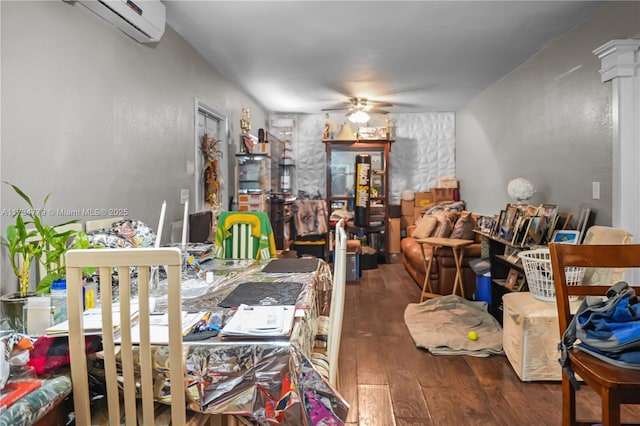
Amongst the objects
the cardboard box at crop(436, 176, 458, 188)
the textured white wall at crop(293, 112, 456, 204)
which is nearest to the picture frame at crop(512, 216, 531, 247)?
the cardboard box at crop(436, 176, 458, 188)

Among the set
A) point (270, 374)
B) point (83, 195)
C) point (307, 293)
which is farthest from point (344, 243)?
point (83, 195)

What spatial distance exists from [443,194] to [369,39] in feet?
13.2

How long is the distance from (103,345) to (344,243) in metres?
0.99

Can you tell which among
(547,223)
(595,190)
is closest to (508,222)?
(547,223)

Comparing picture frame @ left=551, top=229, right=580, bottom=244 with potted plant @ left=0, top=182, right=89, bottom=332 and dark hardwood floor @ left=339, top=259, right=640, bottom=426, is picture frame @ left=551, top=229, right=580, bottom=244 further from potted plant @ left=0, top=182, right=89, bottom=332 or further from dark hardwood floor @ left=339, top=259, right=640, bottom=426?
potted plant @ left=0, top=182, right=89, bottom=332

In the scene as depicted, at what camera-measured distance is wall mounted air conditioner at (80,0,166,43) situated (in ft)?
7.97

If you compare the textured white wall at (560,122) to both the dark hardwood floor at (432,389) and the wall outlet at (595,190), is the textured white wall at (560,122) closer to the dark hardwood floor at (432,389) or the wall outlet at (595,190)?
the wall outlet at (595,190)

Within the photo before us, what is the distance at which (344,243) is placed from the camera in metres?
1.85

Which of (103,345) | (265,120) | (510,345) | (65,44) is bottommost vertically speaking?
(510,345)

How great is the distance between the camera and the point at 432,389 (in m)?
2.55

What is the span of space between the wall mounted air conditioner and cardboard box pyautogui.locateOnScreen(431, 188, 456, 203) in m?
5.30

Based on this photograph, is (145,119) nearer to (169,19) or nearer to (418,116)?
(169,19)

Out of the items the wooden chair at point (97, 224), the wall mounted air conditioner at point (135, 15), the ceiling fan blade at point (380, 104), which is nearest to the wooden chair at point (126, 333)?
the wooden chair at point (97, 224)

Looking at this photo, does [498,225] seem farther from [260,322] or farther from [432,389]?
[260,322]
